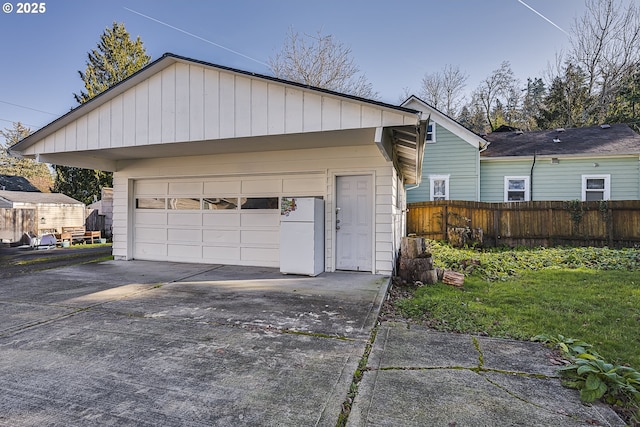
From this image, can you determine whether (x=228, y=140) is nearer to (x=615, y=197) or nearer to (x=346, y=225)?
(x=346, y=225)

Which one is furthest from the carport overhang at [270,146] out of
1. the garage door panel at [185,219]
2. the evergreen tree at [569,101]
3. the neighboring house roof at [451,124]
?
the evergreen tree at [569,101]

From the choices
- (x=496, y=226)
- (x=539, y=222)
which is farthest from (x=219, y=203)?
(x=539, y=222)

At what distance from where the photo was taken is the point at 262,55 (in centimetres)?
1722

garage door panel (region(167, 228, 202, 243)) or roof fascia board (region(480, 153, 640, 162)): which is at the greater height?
roof fascia board (region(480, 153, 640, 162))

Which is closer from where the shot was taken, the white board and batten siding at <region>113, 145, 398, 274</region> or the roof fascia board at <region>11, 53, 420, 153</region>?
the roof fascia board at <region>11, 53, 420, 153</region>

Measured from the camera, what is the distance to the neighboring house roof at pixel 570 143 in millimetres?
11945

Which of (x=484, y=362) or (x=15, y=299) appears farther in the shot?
(x=15, y=299)

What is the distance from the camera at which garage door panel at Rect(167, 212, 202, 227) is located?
793cm

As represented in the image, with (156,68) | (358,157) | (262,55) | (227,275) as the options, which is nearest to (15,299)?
(227,275)

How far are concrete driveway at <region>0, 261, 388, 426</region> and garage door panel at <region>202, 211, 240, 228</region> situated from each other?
2324 mm

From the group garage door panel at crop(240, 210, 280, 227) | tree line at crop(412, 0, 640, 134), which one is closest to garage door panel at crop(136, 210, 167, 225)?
garage door panel at crop(240, 210, 280, 227)

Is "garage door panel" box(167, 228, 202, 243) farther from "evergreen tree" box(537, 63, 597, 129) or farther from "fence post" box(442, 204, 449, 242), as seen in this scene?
"evergreen tree" box(537, 63, 597, 129)

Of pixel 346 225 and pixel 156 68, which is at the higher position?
pixel 156 68

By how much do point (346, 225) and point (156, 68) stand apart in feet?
15.2
